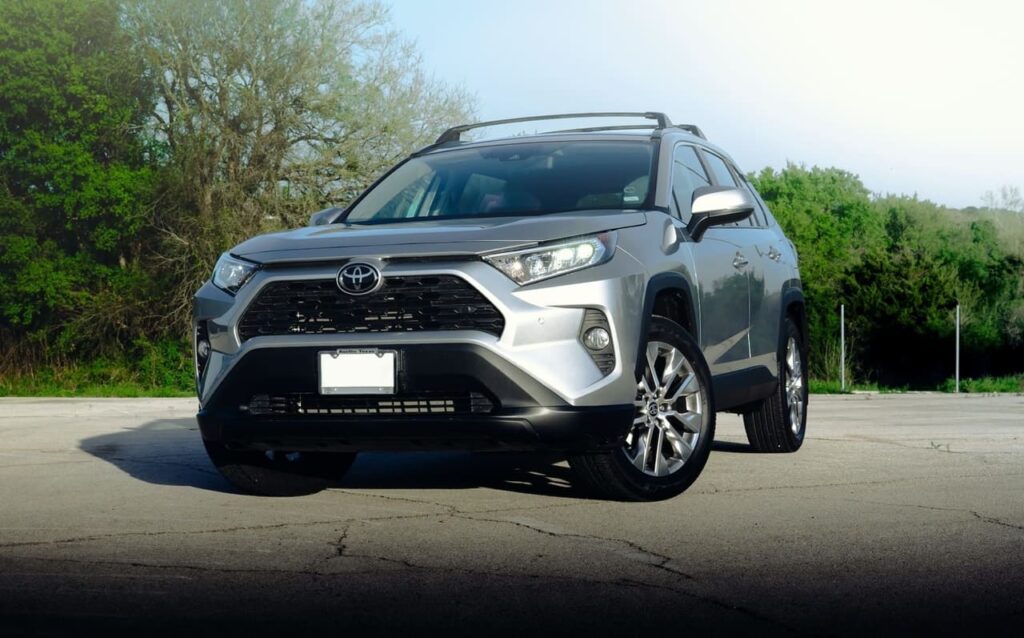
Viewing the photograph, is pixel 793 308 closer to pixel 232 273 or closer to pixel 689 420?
pixel 689 420

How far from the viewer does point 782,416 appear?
355 inches

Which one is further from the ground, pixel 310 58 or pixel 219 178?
pixel 310 58

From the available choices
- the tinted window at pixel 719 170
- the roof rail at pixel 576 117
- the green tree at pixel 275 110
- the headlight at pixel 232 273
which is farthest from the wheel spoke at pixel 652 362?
the green tree at pixel 275 110

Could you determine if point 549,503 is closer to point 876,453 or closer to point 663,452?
point 663,452

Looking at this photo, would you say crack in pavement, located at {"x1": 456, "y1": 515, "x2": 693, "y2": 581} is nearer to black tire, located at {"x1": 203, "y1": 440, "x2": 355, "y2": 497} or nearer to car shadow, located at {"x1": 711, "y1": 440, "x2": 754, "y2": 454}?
black tire, located at {"x1": 203, "y1": 440, "x2": 355, "y2": 497}

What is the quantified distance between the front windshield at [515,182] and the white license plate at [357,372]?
1349 millimetres

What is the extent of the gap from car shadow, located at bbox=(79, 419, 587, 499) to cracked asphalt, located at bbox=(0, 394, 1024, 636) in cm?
3

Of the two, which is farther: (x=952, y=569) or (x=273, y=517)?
(x=273, y=517)

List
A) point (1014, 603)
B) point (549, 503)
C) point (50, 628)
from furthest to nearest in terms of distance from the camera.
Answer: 1. point (549, 503)
2. point (1014, 603)
3. point (50, 628)

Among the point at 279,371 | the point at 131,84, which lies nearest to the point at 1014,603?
the point at 279,371

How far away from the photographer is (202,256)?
34.4 metres

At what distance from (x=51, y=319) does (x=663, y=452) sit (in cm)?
3335

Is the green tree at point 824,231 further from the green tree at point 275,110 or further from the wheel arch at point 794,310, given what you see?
the wheel arch at point 794,310

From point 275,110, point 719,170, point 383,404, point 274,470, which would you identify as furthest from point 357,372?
point 275,110
